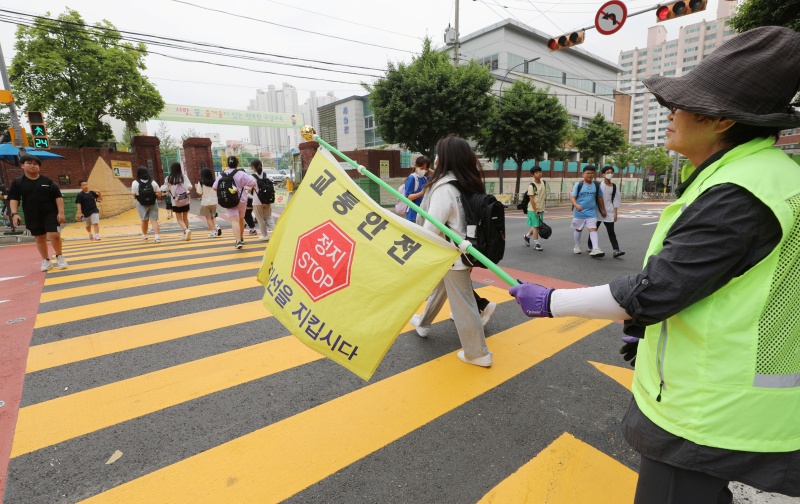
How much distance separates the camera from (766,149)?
1119mm

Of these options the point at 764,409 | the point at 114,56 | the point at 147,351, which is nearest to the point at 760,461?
the point at 764,409

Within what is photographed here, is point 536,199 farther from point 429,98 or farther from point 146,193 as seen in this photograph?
point 429,98

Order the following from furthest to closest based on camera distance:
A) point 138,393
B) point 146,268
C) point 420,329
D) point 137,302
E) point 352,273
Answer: point 146,268 → point 137,302 → point 420,329 → point 138,393 → point 352,273

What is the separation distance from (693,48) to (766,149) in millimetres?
119711

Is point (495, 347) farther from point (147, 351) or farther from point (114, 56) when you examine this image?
point (114, 56)

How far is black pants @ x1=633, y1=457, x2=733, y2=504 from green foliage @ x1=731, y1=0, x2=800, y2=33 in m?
11.3

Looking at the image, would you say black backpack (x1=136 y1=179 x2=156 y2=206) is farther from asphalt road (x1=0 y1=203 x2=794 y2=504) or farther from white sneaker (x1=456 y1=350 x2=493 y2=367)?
white sneaker (x1=456 y1=350 x2=493 y2=367)

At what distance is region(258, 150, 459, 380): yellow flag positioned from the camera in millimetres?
1868

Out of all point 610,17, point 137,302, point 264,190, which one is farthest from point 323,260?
point 610,17

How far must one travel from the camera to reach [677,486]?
1212 millimetres

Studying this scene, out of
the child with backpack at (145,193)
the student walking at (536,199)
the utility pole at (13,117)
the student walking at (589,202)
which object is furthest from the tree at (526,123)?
the utility pole at (13,117)

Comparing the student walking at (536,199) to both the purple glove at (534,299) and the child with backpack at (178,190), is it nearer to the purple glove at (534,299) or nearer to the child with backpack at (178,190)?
the purple glove at (534,299)

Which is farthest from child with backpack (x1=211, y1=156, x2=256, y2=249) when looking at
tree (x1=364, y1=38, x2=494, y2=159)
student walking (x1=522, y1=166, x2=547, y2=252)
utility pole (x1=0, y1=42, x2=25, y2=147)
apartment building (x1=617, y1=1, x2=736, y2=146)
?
apartment building (x1=617, y1=1, x2=736, y2=146)

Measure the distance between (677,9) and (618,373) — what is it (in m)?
9.47
